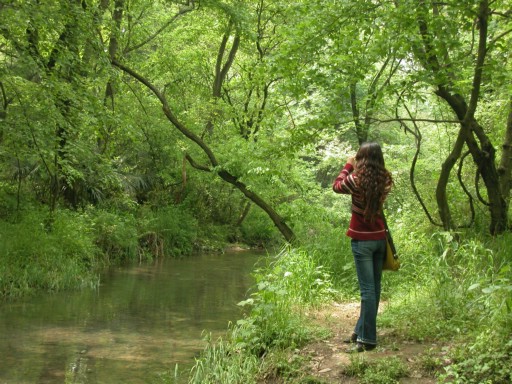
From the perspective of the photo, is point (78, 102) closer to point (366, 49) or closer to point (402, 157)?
point (366, 49)

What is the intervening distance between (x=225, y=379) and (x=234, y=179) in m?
9.21

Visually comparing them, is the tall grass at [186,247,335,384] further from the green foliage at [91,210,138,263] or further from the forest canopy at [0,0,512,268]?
the green foliage at [91,210,138,263]

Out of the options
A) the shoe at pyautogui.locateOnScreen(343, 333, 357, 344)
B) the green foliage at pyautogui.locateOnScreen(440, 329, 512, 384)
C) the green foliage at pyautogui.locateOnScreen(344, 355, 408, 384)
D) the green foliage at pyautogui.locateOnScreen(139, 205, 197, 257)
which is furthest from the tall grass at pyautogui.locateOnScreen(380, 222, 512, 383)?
the green foliage at pyautogui.locateOnScreen(139, 205, 197, 257)

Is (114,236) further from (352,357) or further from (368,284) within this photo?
(352,357)

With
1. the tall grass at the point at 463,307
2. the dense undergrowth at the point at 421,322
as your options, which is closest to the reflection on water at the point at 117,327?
the dense undergrowth at the point at 421,322

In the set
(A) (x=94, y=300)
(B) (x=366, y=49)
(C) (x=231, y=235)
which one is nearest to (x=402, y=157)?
(C) (x=231, y=235)

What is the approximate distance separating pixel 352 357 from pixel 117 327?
5.04m

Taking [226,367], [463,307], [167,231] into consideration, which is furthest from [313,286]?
[167,231]

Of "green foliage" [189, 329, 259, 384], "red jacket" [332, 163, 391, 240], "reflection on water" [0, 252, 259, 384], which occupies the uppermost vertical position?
"red jacket" [332, 163, 391, 240]

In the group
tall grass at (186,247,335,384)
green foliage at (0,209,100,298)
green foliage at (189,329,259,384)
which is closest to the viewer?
green foliage at (189,329,259,384)

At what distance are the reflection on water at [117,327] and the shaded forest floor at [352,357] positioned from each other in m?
2.02

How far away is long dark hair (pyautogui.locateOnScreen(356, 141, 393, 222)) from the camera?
5375 millimetres

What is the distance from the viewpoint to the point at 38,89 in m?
10.2

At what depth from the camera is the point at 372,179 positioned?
17.7 ft
